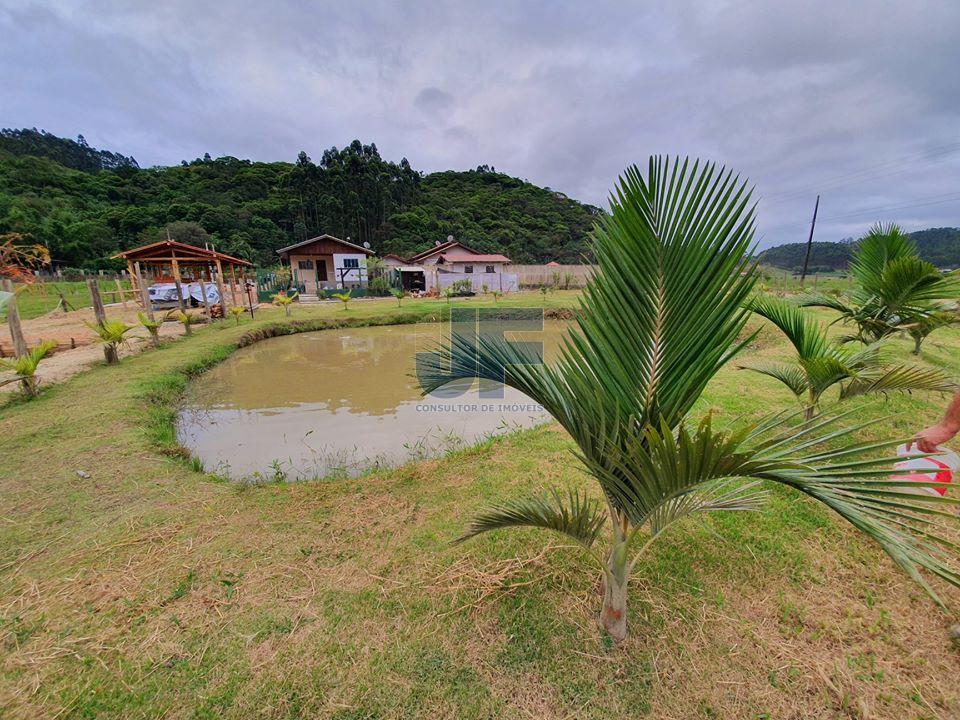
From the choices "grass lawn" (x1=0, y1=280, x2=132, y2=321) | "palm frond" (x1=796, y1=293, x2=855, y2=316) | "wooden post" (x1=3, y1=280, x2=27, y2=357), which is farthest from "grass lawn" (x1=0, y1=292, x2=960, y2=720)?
"grass lawn" (x1=0, y1=280, x2=132, y2=321)

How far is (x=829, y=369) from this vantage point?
8.02 ft

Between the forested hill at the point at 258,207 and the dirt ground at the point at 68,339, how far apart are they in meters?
17.4

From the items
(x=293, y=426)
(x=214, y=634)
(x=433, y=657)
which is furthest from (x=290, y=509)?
(x=293, y=426)

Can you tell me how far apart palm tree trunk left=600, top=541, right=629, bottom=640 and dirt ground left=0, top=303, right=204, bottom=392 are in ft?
23.2

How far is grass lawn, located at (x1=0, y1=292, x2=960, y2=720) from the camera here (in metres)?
1.37

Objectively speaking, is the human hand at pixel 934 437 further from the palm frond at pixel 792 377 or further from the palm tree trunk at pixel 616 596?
the palm frond at pixel 792 377

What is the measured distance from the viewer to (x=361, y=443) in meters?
4.17

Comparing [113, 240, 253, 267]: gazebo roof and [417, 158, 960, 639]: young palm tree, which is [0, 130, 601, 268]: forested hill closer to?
[113, 240, 253, 267]: gazebo roof

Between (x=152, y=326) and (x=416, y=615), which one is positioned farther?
(x=152, y=326)

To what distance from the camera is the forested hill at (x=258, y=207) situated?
25406 millimetres

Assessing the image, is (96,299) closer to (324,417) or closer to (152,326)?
(152,326)

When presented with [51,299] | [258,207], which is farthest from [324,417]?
[258,207]

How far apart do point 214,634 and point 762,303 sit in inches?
139

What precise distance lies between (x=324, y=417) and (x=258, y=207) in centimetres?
3540
